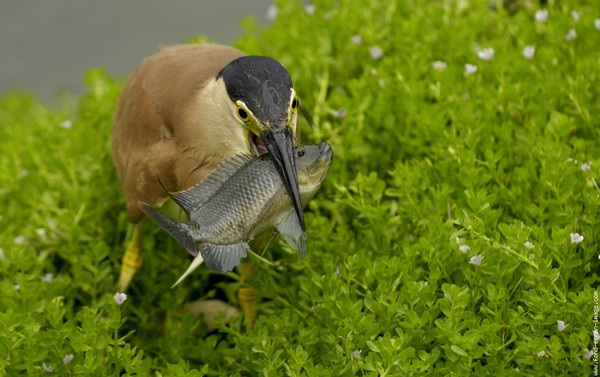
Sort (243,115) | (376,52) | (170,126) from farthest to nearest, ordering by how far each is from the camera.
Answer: (376,52) → (170,126) → (243,115)

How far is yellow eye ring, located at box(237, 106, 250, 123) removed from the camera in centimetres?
332

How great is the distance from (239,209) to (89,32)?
489cm

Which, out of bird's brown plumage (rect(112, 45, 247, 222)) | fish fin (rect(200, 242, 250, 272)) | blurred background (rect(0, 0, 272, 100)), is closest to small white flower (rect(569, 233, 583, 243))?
fish fin (rect(200, 242, 250, 272))

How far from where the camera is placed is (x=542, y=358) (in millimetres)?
2947

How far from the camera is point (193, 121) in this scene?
3688 mm

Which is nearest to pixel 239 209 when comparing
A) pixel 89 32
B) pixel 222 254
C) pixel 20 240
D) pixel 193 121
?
pixel 222 254

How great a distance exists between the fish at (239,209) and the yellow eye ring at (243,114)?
0.58 feet

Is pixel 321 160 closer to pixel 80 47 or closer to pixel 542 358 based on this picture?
pixel 542 358

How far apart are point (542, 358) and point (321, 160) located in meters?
0.90

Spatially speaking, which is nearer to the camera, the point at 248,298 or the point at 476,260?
the point at 476,260

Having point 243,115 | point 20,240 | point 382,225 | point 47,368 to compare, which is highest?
point 243,115

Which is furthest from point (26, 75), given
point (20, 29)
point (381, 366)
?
point (381, 366)

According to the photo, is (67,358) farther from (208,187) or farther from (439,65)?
(439,65)

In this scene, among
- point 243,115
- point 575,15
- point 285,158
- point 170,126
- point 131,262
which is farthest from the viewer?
point 575,15
